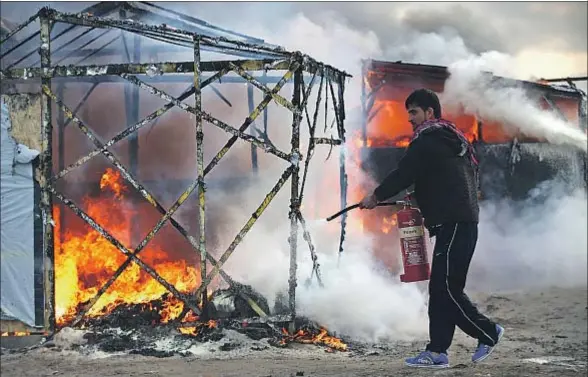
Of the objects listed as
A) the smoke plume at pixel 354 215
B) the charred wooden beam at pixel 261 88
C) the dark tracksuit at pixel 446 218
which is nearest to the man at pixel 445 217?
the dark tracksuit at pixel 446 218

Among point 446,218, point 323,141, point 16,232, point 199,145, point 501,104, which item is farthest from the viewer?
point 501,104

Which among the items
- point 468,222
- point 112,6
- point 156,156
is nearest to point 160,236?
point 156,156

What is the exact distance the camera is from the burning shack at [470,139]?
13.5 meters

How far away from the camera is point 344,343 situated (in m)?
7.57

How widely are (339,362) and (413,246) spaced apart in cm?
159

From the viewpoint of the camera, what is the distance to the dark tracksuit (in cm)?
529

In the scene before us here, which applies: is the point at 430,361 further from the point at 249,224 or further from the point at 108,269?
the point at 108,269

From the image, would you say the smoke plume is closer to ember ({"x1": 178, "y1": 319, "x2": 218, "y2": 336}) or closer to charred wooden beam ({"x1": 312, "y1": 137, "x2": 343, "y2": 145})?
ember ({"x1": 178, "y1": 319, "x2": 218, "y2": 336})

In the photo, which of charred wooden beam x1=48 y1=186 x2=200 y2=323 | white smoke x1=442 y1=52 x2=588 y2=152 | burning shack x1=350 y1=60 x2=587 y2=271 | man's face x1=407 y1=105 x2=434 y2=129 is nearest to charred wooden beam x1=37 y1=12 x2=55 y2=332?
charred wooden beam x1=48 y1=186 x2=200 y2=323

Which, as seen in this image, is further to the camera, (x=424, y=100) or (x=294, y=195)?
(x=294, y=195)

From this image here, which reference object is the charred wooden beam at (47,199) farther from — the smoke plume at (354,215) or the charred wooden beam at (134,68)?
the smoke plume at (354,215)

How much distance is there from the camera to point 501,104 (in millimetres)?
15477

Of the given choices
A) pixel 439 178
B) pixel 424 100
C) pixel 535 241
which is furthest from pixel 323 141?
pixel 535 241

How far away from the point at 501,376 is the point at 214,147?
6.97 m
